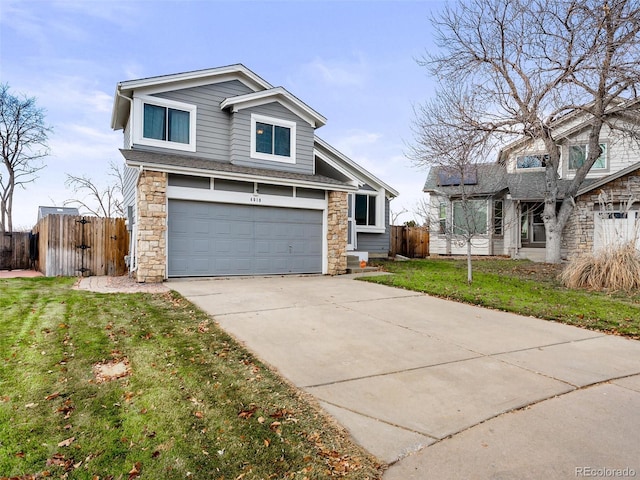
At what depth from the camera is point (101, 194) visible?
28516 millimetres

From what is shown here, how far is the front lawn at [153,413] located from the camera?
8.01 feet

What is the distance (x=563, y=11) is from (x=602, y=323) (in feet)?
38.8

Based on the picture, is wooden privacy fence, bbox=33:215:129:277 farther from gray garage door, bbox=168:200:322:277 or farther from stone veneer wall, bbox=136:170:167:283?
gray garage door, bbox=168:200:322:277

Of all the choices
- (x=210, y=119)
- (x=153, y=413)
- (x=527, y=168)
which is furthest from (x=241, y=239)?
(x=527, y=168)

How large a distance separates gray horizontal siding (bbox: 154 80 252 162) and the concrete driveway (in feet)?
21.4

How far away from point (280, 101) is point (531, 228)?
14.4m

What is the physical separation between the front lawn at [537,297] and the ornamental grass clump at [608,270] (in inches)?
19.2

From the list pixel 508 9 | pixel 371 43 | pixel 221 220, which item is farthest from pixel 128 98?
pixel 508 9

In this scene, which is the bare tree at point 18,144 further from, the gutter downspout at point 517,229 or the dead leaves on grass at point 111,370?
the gutter downspout at point 517,229

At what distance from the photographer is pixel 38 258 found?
→ 46.8 ft

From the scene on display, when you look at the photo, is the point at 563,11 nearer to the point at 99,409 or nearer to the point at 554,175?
the point at 554,175

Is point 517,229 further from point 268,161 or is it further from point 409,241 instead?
point 268,161

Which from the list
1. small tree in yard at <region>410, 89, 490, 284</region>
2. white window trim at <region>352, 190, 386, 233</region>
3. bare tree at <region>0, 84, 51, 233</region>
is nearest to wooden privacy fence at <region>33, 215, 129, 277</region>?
white window trim at <region>352, 190, 386, 233</region>

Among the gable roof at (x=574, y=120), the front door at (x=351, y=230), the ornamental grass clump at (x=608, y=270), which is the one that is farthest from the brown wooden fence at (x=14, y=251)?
the gable roof at (x=574, y=120)
